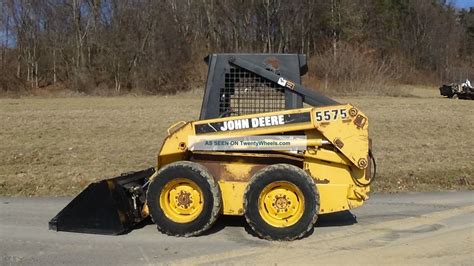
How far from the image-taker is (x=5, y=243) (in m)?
6.31

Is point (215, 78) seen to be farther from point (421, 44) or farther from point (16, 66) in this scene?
point (421, 44)

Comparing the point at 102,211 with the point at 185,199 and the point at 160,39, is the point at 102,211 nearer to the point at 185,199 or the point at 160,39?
the point at 185,199

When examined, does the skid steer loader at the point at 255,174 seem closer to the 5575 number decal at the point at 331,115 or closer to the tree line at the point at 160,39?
the 5575 number decal at the point at 331,115

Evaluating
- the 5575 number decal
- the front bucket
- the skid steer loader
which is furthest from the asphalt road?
the 5575 number decal

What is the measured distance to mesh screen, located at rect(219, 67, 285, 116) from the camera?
695 cm

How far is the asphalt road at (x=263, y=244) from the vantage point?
5703 mm

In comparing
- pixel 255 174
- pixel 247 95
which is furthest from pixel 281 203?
pixel 247 95

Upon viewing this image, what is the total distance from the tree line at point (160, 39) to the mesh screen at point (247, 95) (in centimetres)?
4351

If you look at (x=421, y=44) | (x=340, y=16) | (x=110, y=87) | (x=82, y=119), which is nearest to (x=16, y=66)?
(x=110, y=87)

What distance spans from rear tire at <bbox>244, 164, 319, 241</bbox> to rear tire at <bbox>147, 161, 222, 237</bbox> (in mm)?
396

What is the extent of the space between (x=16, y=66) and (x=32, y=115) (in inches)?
1430

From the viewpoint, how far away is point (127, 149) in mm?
13961

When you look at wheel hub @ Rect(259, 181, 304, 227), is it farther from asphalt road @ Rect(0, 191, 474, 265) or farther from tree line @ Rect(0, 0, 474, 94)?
tree line @ Rect(0, 0, 474, 94)

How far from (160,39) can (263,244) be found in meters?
54.7
